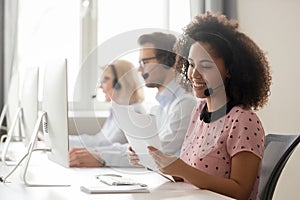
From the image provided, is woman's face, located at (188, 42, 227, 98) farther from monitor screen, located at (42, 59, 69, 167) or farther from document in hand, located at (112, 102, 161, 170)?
monitor screen, located at (42, 59, 69, 167)

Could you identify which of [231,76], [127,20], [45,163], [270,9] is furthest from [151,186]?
[127,20]

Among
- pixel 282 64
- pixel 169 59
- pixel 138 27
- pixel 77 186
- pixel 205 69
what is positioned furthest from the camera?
pixel 138 27

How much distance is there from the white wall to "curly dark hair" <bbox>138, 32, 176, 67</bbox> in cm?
103

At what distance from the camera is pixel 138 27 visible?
387cm

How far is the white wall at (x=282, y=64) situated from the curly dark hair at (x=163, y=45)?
103 centimetres

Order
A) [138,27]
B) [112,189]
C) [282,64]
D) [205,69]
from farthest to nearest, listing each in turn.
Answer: [138,27] < [282,64] < [205,69] < [112,189]

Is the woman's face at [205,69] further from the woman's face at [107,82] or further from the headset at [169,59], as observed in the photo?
the woman's face at [107,82]

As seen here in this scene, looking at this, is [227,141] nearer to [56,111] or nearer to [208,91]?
[208,91]

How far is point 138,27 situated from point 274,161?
215 cm

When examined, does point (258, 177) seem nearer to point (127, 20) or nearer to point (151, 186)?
point (151, 186)

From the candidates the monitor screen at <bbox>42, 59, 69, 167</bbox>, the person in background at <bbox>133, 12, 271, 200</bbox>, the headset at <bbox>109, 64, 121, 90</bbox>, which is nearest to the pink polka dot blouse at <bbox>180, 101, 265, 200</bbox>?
the person in background at <bbox>133, 12, 271, 200</bbox>

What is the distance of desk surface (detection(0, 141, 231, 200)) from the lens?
1.62m

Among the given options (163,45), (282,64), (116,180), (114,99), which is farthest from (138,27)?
(116,180)

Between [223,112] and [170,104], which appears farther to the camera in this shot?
[170,104]
